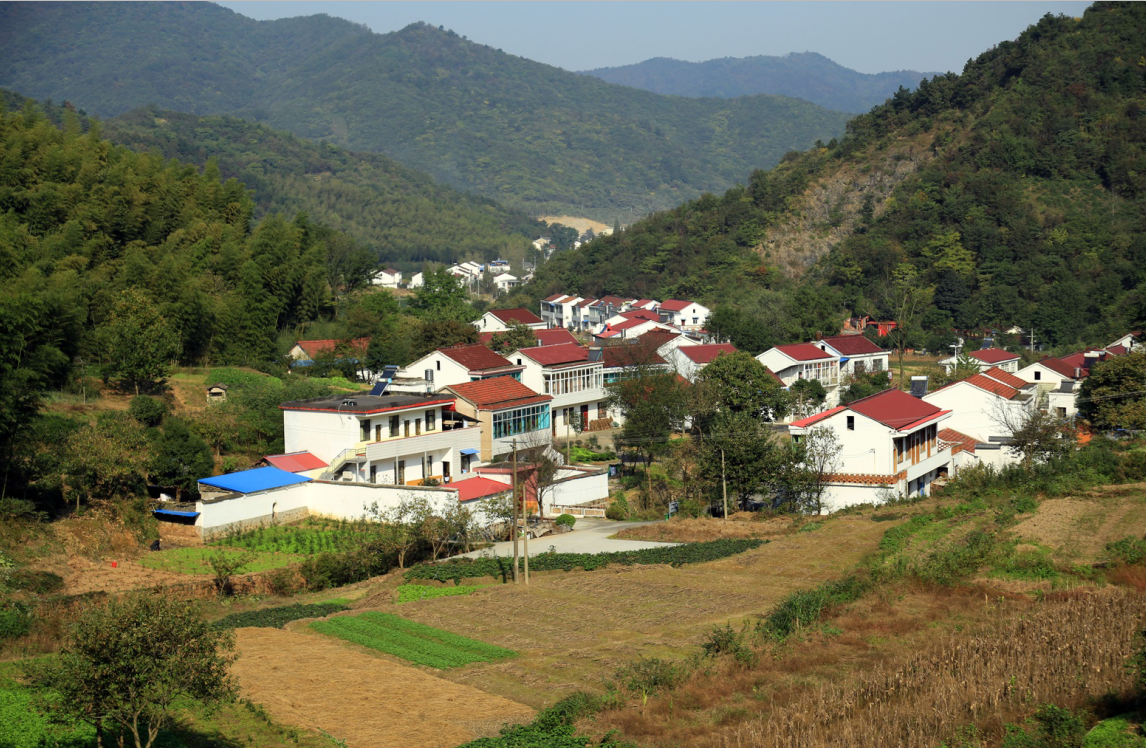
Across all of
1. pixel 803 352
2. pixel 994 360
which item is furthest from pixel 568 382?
pixel 994 360

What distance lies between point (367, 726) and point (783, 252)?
222ft

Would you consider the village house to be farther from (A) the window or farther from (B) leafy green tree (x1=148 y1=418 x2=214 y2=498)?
(B) leafy green tree (x1=148 y1=418 x2=214 y2=498)

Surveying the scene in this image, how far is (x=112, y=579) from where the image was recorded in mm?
20203

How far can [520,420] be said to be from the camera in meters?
33.5

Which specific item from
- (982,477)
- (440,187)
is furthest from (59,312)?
(440,187)

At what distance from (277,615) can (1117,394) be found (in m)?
25.3

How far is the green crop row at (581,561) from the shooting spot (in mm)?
21188

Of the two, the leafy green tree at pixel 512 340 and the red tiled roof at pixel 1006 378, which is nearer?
the red tiled roof at pixel 1006 378

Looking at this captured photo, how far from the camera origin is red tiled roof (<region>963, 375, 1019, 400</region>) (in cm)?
3266

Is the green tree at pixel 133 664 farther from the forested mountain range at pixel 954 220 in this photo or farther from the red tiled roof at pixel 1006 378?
the forested mountain range at pixel 954 220

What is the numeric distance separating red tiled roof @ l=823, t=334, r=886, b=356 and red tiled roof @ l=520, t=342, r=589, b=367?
13.0m

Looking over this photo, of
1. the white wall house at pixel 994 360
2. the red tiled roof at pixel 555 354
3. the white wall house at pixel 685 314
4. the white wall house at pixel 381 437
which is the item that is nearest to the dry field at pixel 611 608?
the white wall house at pixel 381 437

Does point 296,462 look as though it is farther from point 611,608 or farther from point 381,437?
point 611,608

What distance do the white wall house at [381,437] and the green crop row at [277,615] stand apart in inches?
335
